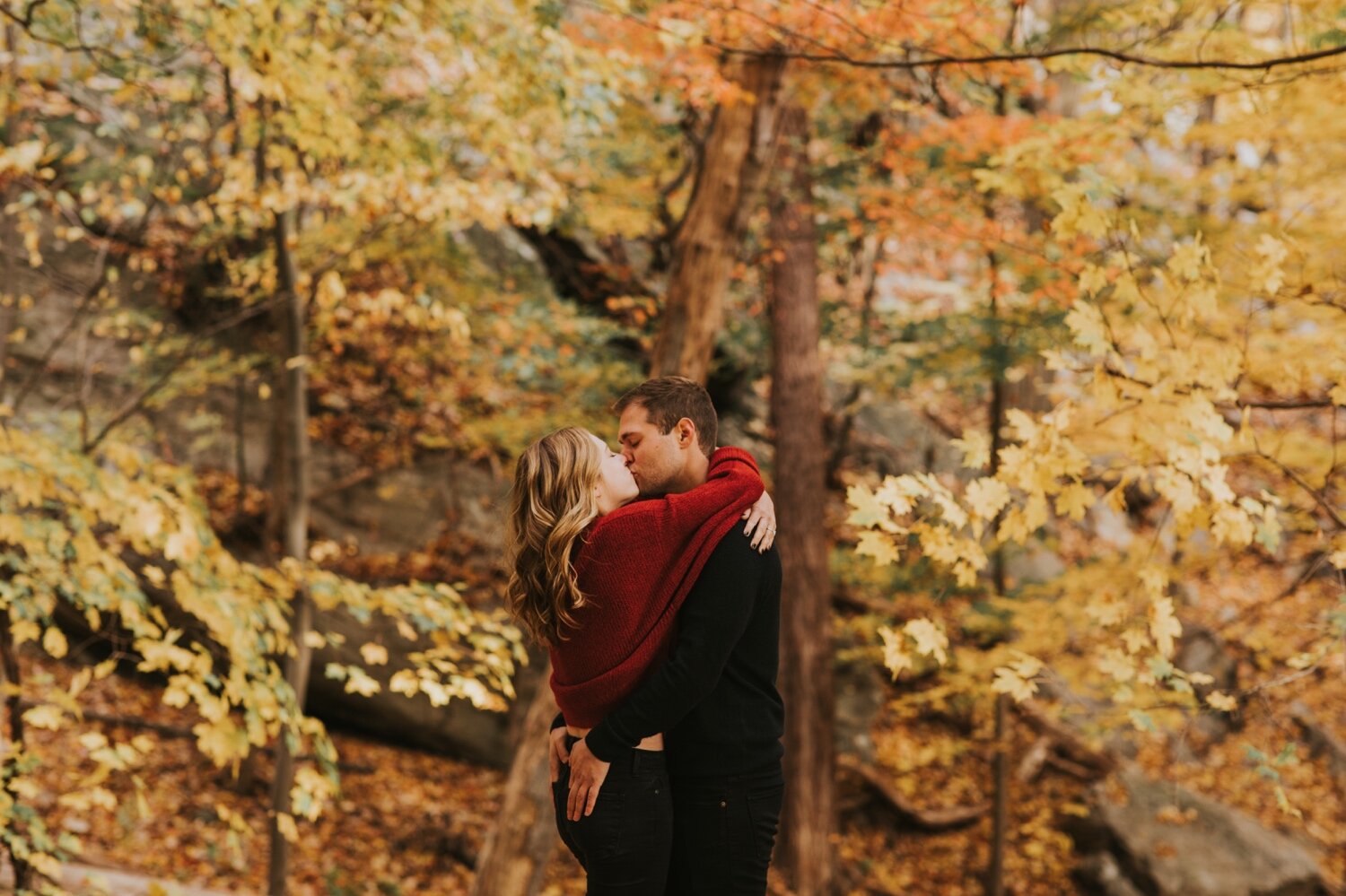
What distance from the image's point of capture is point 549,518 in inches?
94.7

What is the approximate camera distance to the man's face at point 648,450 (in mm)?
2525

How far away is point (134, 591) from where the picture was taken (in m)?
3.83

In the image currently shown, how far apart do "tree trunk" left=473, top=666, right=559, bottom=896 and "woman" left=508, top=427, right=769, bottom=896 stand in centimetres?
298

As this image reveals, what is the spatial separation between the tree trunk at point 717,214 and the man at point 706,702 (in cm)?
289

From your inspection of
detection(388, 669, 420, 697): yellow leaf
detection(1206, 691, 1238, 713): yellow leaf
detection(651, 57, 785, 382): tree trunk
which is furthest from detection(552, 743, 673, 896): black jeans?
detection(651, 57, 785, 382): tree trunk

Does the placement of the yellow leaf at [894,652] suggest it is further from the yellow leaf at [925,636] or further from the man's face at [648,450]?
the man's face at [648,450]

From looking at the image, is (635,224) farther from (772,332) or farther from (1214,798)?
(1214,798)

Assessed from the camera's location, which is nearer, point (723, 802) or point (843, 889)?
point (723, 802)

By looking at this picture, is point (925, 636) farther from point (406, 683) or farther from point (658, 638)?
point (406, 683)

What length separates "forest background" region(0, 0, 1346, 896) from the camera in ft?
11.6

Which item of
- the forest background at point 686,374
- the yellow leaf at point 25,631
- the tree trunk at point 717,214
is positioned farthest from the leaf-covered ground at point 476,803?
the tree trunk at point 717,214

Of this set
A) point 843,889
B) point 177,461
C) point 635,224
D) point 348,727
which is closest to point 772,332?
point 635,224

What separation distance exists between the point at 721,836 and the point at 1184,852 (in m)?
8.71

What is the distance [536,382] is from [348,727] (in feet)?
13.7
